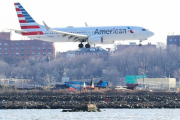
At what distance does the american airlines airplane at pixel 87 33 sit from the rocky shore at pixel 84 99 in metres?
7.73

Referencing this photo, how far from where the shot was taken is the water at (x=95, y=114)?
3128 inches

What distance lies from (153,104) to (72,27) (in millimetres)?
16460

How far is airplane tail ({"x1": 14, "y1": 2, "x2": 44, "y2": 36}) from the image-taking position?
106131 mm

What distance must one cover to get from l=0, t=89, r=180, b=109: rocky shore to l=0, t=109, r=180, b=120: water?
4.14 metres

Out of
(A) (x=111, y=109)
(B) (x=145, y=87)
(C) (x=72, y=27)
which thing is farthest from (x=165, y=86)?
(A) (x=111, y=109)

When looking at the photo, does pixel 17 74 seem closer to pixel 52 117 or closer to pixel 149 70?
pixel 149 70

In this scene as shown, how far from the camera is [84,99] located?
335 feet

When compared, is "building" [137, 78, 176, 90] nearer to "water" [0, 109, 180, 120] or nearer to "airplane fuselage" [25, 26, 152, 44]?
"airplane fuselage" [25, 26, 152, 44]

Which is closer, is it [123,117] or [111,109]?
→ [123,117]

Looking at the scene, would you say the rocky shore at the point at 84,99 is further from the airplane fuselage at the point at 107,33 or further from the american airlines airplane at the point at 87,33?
the airplane fuselage at the point at 107,33

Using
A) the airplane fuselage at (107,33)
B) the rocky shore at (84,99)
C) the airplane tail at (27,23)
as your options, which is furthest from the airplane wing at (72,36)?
the rocky shore at (84,99)

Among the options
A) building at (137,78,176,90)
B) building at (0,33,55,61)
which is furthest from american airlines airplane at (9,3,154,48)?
building at (0,33,55,61)

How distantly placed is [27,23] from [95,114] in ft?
99.1

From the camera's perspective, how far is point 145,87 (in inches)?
5182
